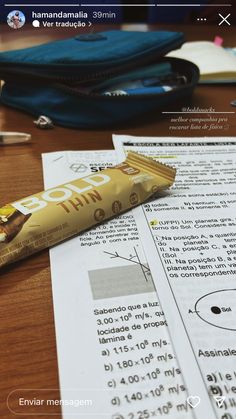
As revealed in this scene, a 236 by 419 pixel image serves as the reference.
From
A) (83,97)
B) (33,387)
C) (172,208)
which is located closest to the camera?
(33,387)

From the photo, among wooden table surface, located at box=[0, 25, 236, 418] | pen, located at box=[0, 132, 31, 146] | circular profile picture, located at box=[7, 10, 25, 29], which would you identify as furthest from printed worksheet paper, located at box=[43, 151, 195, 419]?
circular profile picture, located at box=[7, 10, 25, 29]

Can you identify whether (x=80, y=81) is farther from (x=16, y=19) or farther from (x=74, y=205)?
(x=74, y=205)

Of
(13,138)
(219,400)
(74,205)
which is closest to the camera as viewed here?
(219,400)

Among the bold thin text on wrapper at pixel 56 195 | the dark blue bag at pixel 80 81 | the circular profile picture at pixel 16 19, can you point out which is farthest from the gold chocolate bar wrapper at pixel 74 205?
the circular profile picture at pixel 16 19

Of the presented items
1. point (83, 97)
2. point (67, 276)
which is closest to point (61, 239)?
point (67, 276)

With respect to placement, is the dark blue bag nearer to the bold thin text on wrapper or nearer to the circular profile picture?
the circular profile picture

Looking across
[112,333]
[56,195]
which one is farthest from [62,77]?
[112,333]

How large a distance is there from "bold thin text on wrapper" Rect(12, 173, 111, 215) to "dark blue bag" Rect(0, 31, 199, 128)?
155 millimetres

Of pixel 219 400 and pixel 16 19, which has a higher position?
pixel 16 19

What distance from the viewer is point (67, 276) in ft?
0.86

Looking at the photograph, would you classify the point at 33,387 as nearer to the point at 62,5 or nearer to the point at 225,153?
the point at 225,153

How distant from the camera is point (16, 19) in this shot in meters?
0.48

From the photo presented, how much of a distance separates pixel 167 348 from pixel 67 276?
84mm

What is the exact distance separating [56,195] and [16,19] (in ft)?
0.97
